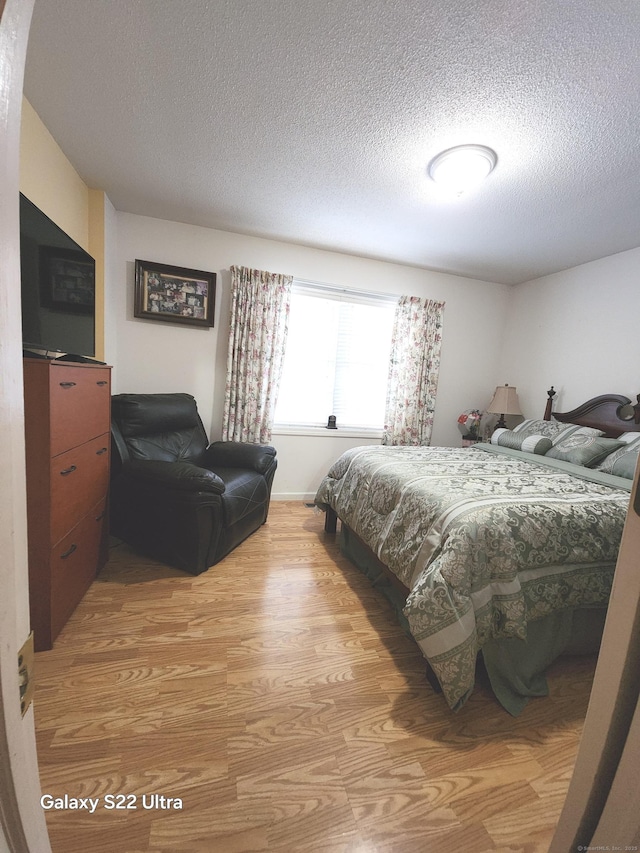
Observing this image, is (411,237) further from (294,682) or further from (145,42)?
(294,682)

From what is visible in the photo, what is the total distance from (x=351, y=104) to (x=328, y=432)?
244 cm

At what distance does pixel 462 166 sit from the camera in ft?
5.80

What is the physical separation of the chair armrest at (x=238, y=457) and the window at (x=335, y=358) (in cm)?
70

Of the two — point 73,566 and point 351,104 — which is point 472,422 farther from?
point 73,566

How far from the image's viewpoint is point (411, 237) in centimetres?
270

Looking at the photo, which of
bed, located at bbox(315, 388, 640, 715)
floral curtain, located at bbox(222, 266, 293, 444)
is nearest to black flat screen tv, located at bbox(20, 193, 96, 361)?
floral curtain, located at bbox(222, 266, 293, 444)

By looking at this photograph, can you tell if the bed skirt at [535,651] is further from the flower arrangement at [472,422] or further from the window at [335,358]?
the flower arrangement at [472,422]

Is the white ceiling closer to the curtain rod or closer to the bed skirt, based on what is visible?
the curtain rod

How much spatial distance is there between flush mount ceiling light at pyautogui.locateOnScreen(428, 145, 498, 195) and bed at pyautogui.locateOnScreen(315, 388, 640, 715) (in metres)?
1.70

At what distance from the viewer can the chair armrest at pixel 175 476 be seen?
1.84m

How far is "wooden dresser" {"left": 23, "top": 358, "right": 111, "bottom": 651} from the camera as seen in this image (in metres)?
1.29

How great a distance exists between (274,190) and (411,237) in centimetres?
120

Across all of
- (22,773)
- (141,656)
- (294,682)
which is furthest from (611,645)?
(141,656)

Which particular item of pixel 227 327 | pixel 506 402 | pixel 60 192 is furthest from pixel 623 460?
pixel 60 192
